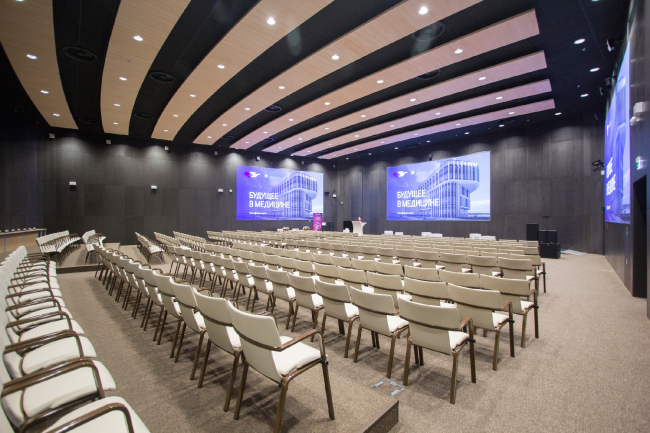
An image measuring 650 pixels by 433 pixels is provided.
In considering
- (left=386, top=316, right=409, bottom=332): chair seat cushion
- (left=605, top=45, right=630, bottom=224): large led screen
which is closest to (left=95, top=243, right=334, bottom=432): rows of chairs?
(left=386, top=316, right=409, bottom=332): chair seat cushion

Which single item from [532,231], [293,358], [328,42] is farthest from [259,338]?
[532,231]

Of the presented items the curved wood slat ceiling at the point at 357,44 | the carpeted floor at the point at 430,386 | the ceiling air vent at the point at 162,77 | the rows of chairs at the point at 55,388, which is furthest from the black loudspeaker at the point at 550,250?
the ceiling air vent at the point at 162,77

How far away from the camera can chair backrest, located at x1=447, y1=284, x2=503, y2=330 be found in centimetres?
279

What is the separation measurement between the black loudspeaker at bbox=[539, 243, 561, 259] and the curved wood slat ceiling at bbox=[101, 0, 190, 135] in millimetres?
12598

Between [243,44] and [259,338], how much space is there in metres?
6.61

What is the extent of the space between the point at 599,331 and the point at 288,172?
17016mm

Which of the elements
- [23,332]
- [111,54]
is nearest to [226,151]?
[111,54]

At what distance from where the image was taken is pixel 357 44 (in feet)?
21.6

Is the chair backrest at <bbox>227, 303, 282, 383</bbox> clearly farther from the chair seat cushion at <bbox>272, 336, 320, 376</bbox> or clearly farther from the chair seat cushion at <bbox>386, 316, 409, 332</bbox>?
the chair seat cushion at <bbox>386, 316, 409, 332</bbox>

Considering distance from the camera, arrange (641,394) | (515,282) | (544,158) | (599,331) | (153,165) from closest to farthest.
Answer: (641,394)
(515,282)
(599,331)
(544,158)
(153,165)

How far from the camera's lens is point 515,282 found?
3.32m

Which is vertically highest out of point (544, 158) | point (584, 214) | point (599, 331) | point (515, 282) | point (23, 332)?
point (544, 158)

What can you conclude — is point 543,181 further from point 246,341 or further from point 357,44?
point 246,341

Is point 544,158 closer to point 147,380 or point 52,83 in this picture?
point 147,380
